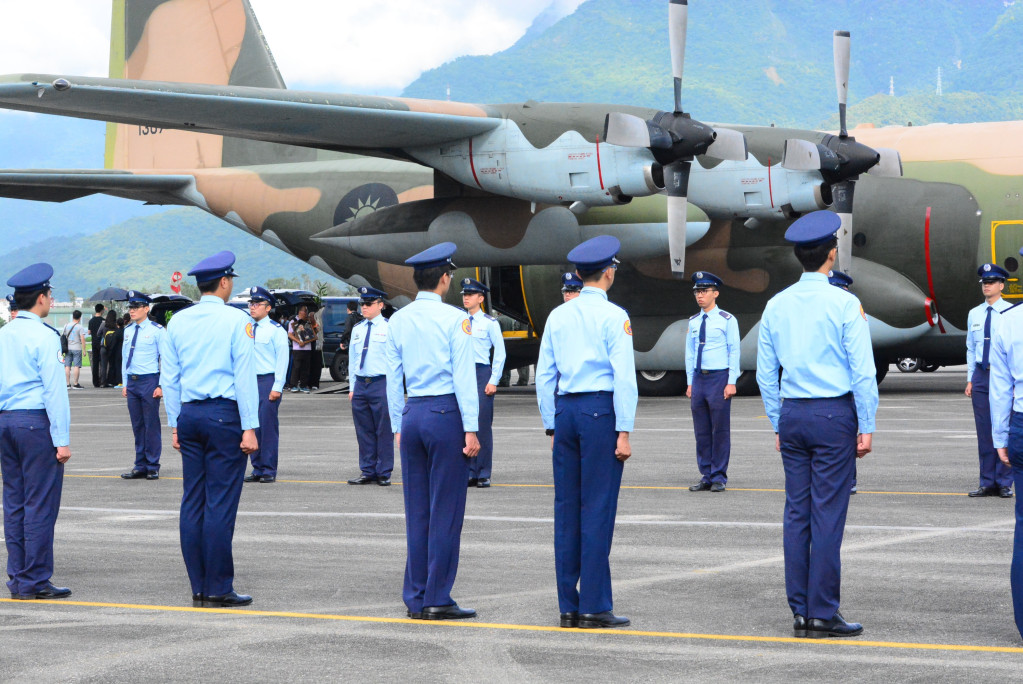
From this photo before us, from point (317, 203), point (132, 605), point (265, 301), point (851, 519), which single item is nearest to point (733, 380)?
point (851, 519)

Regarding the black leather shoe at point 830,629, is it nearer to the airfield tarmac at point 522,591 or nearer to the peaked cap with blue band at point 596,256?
the airfield tarmac at point 522,591

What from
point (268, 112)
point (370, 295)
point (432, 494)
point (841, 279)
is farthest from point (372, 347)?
point (268, 112)

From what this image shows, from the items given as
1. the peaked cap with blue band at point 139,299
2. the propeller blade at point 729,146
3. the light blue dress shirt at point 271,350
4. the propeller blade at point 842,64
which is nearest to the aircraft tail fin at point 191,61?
the propeller blade at point 729,146

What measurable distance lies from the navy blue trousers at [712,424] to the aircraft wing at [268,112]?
27.5 feet

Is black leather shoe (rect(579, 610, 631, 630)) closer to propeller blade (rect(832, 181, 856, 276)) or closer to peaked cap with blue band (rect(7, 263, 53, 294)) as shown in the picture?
peaked cap with blue band (rect(7, 263, 53, 294))

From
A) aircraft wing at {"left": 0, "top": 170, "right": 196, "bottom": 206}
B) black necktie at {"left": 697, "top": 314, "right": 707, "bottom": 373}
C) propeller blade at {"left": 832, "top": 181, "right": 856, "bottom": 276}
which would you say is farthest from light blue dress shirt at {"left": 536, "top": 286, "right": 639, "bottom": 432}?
aircraft wing at {"left": 0, "top": 170, "right": 196, "bottom": 206}

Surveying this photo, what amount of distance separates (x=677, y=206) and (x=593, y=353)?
12958 millimetres

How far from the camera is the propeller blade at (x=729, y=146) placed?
749 inches

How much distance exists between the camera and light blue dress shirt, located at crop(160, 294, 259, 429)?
22.9 feet

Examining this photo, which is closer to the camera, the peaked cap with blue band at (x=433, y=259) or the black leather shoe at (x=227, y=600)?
the peaked cap with blue band at (x=433, y=259)

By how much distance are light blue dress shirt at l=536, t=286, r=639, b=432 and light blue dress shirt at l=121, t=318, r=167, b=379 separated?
8217 millimetres

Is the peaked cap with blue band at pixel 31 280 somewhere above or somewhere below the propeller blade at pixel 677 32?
below

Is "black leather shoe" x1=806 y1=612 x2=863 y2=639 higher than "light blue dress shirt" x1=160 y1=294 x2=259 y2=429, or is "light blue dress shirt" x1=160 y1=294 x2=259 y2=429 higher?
"light blue dress shirt" x1=160 y1=294 x2=259 y2=429

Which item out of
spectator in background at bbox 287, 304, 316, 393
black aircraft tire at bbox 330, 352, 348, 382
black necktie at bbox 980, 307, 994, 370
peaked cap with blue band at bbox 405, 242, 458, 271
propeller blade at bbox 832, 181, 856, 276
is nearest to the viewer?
peaked cap with blue band at bbox 405, 242, 458, 271
